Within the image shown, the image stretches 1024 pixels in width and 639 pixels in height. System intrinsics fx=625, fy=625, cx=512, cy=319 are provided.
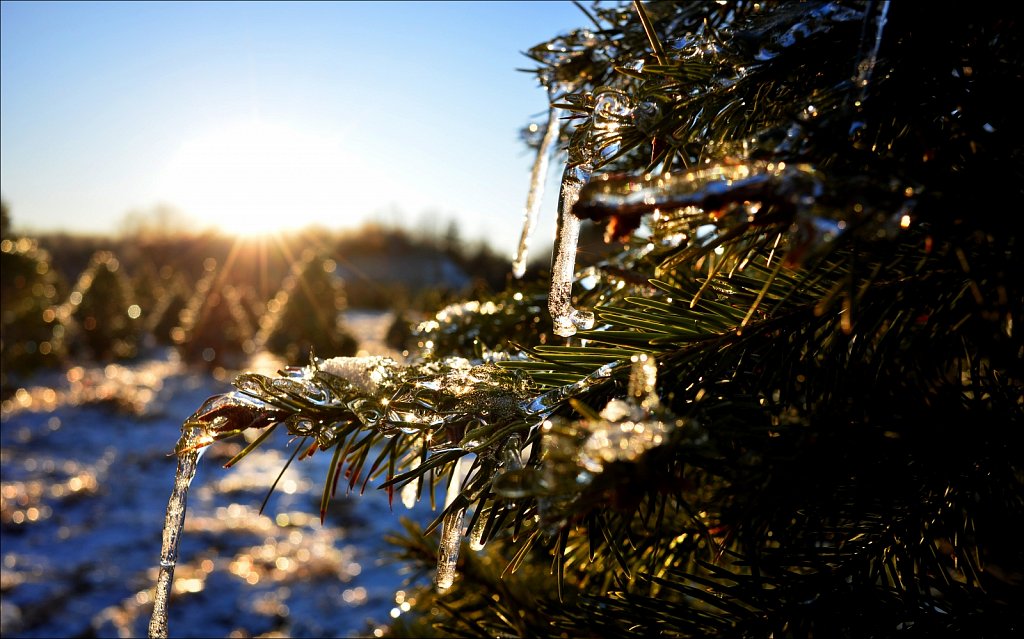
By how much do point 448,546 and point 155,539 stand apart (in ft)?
24.0

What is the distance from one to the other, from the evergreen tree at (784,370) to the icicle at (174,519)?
56 millimetres

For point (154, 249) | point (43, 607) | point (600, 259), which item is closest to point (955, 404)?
point (600, 259)

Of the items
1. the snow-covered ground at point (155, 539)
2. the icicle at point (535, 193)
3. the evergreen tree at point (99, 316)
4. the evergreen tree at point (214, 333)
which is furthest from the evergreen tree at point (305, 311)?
the icicle at point (535, 193)

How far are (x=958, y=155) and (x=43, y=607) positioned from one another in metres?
6.88

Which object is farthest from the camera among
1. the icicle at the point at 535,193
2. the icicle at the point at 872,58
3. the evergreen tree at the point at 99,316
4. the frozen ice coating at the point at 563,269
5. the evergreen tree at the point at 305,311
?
the evergreen tree at the point at 99,316

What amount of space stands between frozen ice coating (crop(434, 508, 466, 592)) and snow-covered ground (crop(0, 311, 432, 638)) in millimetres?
2932

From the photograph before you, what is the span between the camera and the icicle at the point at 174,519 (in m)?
0.82

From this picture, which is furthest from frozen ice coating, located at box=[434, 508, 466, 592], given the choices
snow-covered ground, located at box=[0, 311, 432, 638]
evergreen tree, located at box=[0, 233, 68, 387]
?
evergreen tree, located at box=[0, 233, 68, 387]

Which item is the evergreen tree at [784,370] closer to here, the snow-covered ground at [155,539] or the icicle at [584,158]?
the icicle at [584,158]

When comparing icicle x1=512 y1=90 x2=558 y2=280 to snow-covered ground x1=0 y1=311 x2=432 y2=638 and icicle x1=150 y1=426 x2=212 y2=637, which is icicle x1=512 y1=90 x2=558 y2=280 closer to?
icicle x1=150 y1=426 x2=212 y2=637

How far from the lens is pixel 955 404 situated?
72 cm

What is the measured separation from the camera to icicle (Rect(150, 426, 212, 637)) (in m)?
0.82

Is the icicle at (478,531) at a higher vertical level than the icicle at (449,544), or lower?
higher

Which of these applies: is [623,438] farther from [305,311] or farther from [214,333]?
[214,333]
